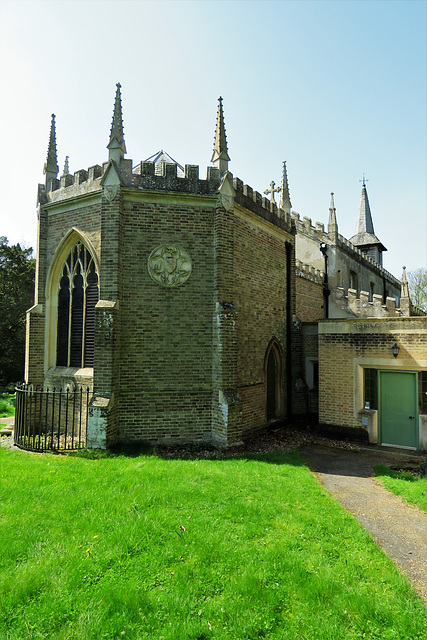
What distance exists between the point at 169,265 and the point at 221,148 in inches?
151

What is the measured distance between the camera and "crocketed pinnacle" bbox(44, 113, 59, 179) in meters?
11.5

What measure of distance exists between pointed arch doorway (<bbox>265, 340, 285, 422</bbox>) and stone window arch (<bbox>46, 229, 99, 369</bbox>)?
6194 mm

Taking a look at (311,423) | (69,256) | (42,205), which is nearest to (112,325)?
(69,256)

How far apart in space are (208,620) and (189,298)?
7.36 metres

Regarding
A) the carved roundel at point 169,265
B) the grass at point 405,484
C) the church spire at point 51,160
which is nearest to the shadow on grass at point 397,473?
the grass at point 405,484

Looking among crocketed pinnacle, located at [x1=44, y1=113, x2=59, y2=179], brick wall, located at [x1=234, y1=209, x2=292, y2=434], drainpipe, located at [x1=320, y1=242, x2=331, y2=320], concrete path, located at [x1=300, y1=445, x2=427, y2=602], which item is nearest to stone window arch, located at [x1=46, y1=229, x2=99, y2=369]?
crocketed pinnacle, located at [x1=44, y1=113, x2=59, y2=179]

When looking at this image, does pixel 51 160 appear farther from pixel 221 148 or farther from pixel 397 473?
pixel 397 473

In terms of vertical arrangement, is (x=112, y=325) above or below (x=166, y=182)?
below

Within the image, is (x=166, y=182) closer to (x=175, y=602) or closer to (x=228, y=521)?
(x=228, y=521)

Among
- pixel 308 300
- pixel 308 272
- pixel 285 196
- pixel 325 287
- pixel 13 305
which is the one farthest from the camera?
pixel 13 305

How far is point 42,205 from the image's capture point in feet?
36.8

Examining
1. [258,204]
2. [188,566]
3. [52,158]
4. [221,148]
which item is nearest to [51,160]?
[52,158]

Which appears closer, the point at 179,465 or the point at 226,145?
the point at 179,465

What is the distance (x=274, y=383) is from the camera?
42.1ft
